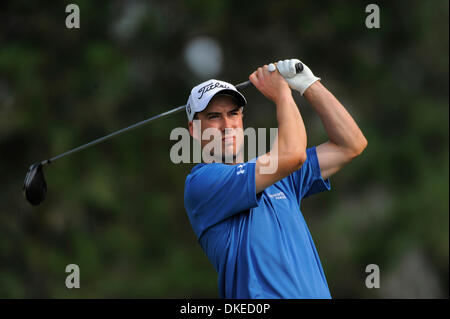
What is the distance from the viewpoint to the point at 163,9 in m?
7.99

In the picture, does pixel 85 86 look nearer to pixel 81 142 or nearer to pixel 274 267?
pixel 81 142

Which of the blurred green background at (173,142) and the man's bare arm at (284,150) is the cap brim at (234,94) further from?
the blurred green background at (173,142)

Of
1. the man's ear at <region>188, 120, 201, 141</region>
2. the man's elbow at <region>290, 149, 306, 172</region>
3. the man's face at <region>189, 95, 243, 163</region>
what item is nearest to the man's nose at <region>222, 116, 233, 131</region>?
the man's face at <region>189, 95, 243, 163</region>

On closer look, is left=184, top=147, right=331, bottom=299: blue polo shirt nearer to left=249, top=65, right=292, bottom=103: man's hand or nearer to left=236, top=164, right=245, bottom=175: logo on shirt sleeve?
left=236, top=164, right=245, bottom=175: logo on shirt sleeve

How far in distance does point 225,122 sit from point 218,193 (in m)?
0.29

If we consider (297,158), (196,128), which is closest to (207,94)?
(196,128)

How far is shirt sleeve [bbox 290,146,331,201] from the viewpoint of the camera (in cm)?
252

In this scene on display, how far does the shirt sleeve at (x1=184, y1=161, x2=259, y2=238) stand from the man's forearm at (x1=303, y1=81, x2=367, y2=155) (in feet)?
1.26

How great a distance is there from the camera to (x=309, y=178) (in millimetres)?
2551

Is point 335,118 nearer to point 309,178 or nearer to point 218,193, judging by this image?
point 309,178

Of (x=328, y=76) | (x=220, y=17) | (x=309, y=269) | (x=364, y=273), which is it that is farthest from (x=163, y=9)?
(x=309, y=269)

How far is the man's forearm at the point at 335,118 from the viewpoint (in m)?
2.51

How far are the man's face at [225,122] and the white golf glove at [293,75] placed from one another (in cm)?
22
